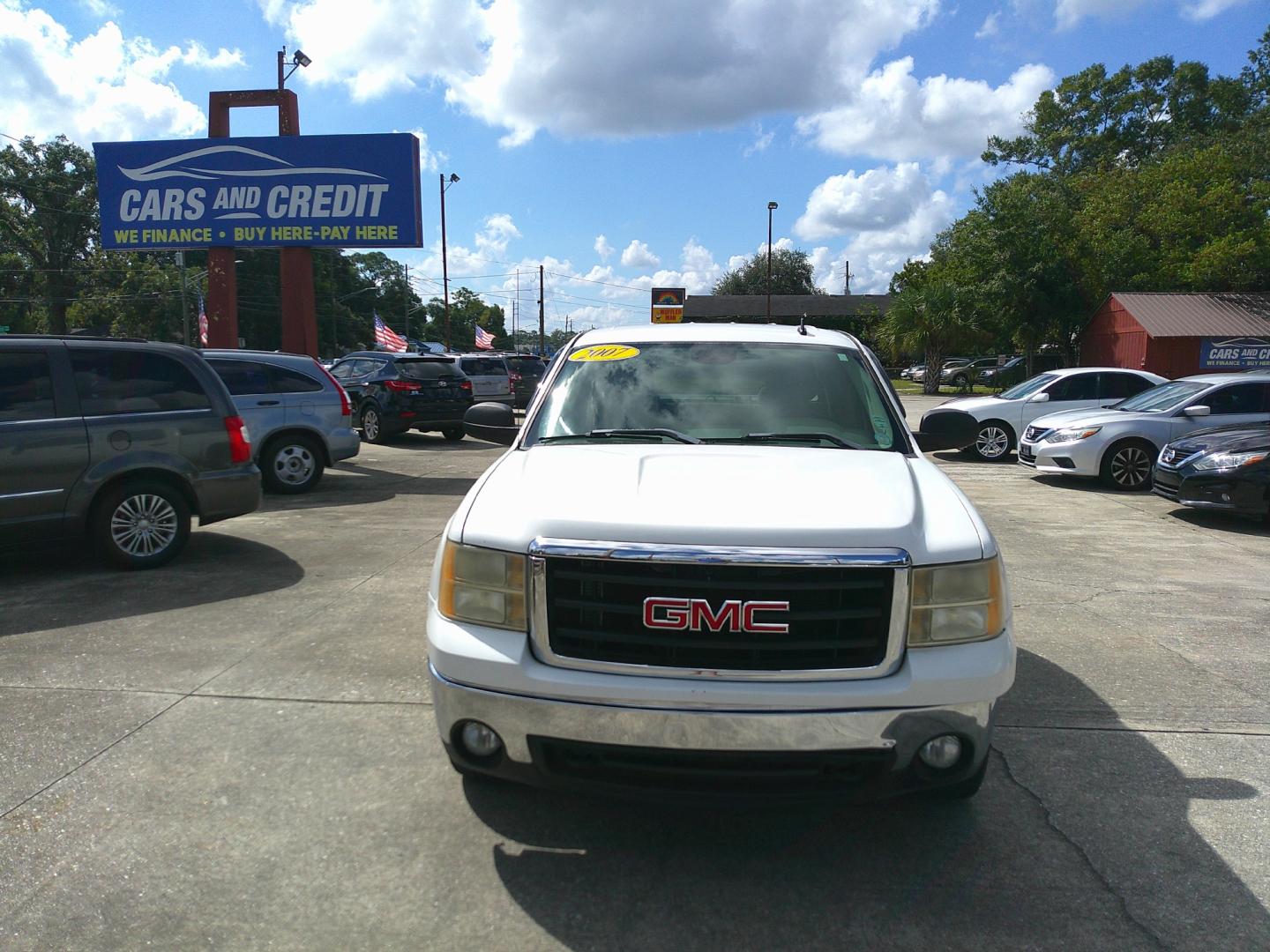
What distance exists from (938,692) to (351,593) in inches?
182

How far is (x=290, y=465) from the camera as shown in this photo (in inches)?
446

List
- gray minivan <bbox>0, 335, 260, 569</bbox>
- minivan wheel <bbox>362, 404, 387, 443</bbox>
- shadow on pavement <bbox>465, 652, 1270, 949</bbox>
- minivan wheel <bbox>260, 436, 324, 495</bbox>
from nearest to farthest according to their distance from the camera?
shadow on pavement <bbox>465, 652, 1270, 949</bbox> < gray minivan <bbox>0, 335, 260, 569</bbox> < minivan wheel <bbox>260, 436, 324, 495</bbox> < minivan wheel <bbox>362, 404, 387, 443</bbox>

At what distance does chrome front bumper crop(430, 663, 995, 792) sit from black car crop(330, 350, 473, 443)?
47.9 feet

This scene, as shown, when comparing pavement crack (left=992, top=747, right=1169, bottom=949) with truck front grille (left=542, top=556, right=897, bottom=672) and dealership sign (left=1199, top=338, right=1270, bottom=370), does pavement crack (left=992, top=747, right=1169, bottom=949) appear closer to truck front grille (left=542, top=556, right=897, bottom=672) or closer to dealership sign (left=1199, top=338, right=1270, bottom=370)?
truck front grille (left=542, top=556, right=897, bottom=672)

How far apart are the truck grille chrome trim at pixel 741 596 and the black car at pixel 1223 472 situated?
7989 mm

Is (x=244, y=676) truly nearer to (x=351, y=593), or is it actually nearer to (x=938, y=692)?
(x=351, y=593)

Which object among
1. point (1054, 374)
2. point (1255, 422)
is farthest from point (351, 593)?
point (1054, 374)

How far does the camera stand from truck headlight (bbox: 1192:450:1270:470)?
29.1ft

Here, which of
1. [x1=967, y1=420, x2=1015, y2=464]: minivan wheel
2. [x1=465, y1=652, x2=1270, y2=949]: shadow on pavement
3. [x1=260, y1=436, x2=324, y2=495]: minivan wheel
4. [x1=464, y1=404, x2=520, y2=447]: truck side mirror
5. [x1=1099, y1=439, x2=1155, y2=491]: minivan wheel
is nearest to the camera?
[x1=465, y1=652, x2=1270, y2=949]: shadow on pavement

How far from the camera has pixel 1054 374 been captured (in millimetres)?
15023

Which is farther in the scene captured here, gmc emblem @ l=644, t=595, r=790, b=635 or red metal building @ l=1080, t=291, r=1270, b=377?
red metal building @ l=1080, t=291, r=1270, b=377

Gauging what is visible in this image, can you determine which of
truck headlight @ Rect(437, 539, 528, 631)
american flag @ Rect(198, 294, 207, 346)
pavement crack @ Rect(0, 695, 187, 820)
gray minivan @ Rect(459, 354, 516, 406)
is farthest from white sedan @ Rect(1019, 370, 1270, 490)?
american flag @ Rect(198, 294, 207, 346)

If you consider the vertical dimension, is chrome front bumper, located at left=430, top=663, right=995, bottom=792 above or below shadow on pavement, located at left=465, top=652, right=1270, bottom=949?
above

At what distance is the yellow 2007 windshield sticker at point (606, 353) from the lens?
4.39m
